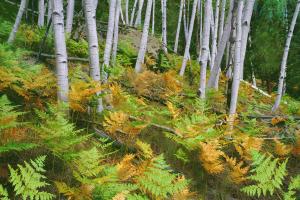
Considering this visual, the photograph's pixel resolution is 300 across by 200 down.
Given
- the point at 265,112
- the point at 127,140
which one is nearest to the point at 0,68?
the point at 127,140

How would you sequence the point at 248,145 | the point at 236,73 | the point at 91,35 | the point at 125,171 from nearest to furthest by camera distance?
the point at 125,171, the point at 91,35, the point at 248,145, the point at 236,73

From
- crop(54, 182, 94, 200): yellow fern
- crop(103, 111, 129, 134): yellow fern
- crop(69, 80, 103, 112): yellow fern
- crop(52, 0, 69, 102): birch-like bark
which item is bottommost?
crop(54, 182, 94, 200): yellow fern

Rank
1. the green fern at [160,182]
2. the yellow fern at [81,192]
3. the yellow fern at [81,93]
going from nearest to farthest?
the yellow fern at [81,192], the green fern at [160,182], the yellow fern at [81,93]

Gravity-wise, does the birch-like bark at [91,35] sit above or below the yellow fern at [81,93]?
above

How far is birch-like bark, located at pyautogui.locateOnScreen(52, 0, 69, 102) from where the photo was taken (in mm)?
4953

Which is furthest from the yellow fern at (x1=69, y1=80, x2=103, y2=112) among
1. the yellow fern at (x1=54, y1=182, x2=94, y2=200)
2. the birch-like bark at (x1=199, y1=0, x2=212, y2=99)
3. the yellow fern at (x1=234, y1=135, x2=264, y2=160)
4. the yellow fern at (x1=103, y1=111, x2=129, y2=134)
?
the birch-like bark at (x1=199, y1=0, x2=212, y2=99)

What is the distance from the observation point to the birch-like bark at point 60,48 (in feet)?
16.3

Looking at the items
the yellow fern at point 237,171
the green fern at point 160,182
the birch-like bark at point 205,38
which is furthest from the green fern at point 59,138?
the birch-like bark at point 205,38

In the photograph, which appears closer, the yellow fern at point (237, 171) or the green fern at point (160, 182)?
the green fern at point (160, 182)

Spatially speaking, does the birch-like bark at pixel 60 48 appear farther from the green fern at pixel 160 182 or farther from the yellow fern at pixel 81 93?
the green fern at pixel 160 182

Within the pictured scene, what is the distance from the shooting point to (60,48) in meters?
5.00

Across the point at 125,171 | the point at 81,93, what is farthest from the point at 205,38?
the point at 125,171

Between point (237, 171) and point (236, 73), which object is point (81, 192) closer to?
point (237, 171)

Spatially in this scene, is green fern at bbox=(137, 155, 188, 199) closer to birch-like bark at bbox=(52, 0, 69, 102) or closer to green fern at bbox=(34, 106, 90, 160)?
green fern at bbox=(34, 106, 90, 160)
